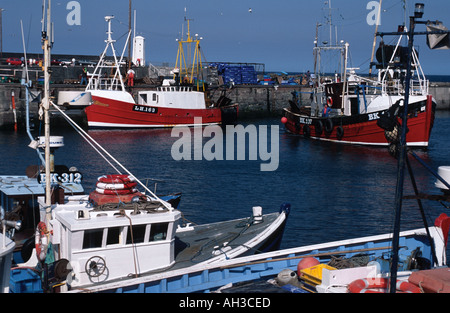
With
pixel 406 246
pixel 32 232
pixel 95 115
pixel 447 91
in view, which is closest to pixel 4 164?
pixel 95 115

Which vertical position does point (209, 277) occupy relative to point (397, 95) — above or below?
below

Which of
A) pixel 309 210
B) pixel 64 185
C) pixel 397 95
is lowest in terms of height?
pixel 309 210

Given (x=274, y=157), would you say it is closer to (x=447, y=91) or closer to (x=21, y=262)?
(x=21, y=262)

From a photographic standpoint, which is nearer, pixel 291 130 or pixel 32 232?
pixel 32 232

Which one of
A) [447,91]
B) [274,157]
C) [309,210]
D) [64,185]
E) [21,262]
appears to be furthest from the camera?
[447,91]

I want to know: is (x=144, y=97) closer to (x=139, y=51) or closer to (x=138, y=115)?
(x=138, y=115)

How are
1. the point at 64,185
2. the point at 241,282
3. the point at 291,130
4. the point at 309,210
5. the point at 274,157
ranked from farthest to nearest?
1. the point at 291,130
2. the point at 274,157
3. the point at 309,210
4. the point at 64,185
5. the point at 241,282

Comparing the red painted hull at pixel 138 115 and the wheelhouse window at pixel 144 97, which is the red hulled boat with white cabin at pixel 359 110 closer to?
the red painted hull at pixel 138 115

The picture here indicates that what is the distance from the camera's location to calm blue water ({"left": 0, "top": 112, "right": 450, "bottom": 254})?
24.4m

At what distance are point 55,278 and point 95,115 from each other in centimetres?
3934

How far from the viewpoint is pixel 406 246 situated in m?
15.8

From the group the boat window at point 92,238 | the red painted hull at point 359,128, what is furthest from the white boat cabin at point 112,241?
the red painted hull at point 359,128

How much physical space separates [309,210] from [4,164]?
61.9 feet

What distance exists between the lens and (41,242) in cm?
1330
